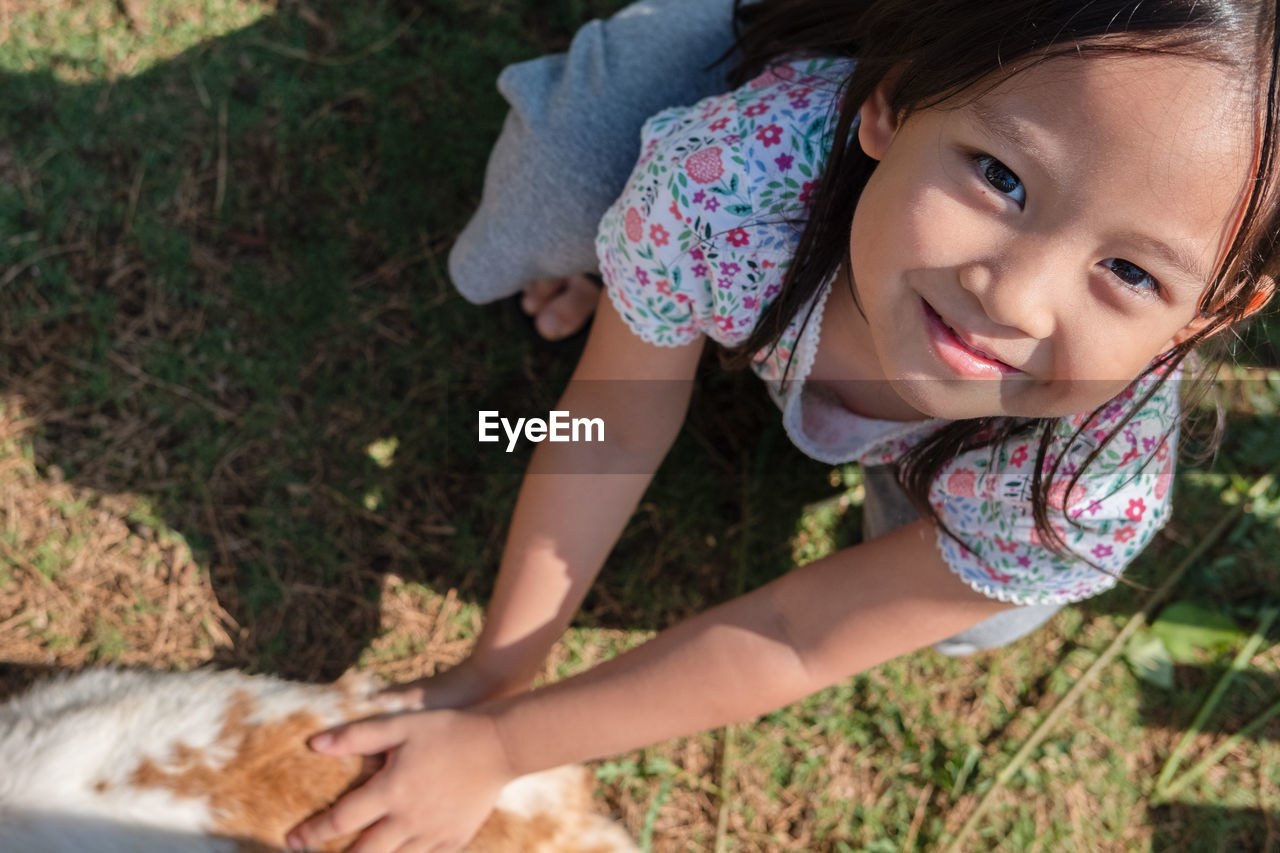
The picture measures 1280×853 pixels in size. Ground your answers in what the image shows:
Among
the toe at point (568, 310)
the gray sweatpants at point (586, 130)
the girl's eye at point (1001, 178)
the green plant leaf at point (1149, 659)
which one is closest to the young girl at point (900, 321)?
the girl's eye at point (1001, 178)

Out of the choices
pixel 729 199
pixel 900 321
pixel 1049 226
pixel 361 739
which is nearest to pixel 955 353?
pixel 900 321

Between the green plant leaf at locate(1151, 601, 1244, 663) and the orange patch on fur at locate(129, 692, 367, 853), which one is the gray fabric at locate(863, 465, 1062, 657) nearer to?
the green plant leaf at locate(1151, 601, 1244, 663)

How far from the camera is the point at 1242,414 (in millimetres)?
2199

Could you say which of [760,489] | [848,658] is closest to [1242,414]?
[760,489]

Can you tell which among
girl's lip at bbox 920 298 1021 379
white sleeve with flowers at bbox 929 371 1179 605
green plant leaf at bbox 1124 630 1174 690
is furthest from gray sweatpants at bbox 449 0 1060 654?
girl's lip at bbox 920 298 1021 379

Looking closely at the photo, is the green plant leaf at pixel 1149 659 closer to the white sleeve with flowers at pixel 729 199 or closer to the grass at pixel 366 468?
the grass at pixel 366 468

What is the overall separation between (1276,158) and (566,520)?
45.0 inches

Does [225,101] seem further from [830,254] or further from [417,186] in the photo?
[830,254]

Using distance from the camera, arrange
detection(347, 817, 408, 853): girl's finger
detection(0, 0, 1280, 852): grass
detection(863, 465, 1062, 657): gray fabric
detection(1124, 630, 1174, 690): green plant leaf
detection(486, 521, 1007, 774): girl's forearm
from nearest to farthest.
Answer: detection(347, 817, 408, 853): girl's finger, detection(486, 521, 1007, 774): girl's forearm, detection(863, 465, 1062, 657): gray fabric, detection(0, 0, 1280, 852): grass, detection(1124, 630, 1174, 690): green plant leaf

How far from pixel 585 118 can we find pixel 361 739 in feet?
3.50

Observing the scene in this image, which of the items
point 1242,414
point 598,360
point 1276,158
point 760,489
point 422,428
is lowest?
Answer: point 1242,414

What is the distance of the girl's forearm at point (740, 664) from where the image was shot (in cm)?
154

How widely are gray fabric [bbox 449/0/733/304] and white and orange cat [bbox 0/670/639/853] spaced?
821 millimetres

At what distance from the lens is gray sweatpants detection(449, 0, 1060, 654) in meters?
1.59
